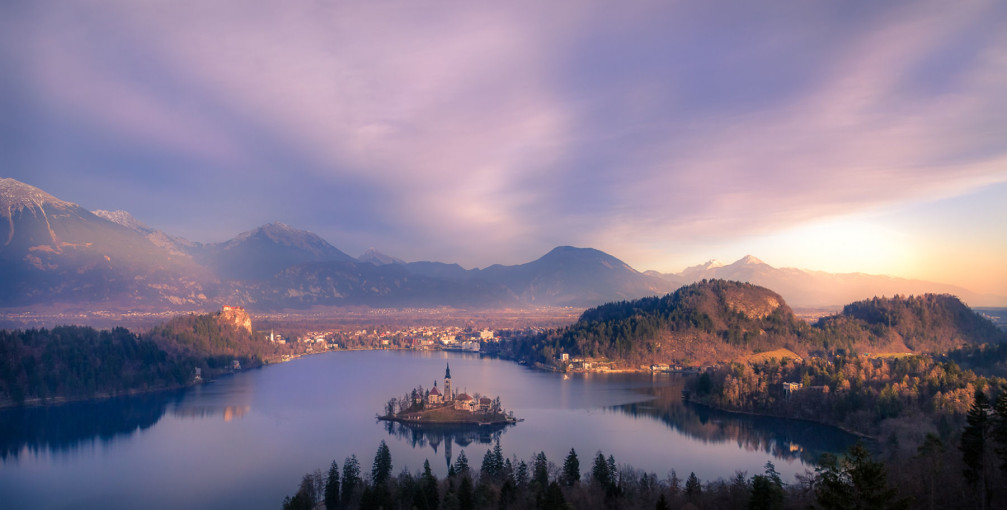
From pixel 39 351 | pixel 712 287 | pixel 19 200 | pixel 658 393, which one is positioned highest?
pixel 19 200

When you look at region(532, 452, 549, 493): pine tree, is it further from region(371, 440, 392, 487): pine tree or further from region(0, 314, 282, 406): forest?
region(0, 314, 282, 406): forest

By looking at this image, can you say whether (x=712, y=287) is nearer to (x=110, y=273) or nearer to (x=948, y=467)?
(x=948, y=467)

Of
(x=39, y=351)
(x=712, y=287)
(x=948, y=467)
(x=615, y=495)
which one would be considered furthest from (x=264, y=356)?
(x=948, y=467)

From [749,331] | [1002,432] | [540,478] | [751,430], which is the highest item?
[1002,432]

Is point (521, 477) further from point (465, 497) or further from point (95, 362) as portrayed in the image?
point (95, 362)

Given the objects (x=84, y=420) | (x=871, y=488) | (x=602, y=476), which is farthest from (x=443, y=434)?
(x=871, y=488)

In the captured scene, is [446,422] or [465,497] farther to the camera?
[446,422]

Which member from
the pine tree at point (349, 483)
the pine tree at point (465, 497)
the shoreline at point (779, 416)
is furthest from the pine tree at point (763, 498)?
the shoreline at point (779, 416)
